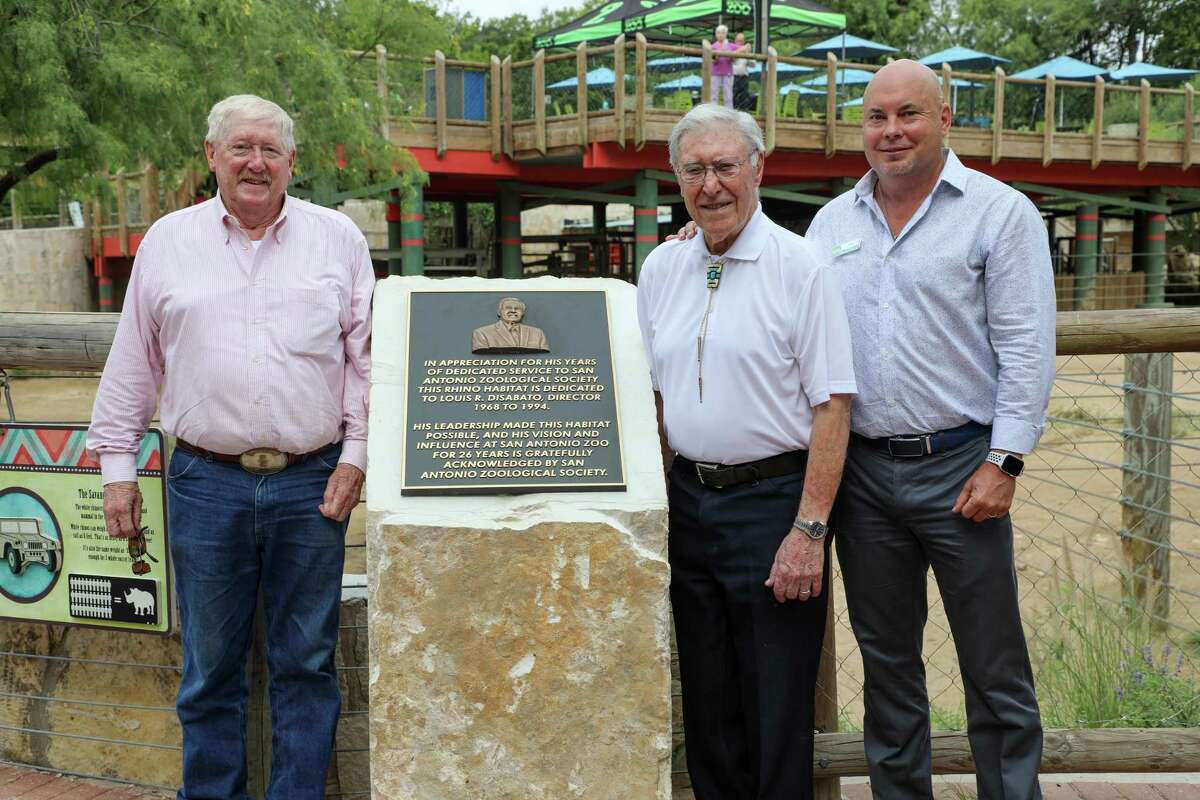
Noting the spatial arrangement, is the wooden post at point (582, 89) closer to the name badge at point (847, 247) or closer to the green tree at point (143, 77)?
the green tree at point (143, 77)

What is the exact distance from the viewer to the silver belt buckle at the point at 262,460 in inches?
130

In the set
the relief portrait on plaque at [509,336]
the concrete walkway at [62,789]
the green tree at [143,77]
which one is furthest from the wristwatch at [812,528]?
the green tree at [143,77]

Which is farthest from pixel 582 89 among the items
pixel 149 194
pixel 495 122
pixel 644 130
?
pixel 149 194

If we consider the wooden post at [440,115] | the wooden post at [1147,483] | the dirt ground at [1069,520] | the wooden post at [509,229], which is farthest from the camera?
the wooden post at [509,229]

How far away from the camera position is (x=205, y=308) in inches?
129

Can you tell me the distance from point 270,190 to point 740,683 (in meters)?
1.94

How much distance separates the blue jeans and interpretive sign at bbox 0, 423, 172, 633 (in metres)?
0.39

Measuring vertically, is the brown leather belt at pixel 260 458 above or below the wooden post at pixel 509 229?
below

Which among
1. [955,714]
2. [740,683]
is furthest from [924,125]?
[955,714]

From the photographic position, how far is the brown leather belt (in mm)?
3299

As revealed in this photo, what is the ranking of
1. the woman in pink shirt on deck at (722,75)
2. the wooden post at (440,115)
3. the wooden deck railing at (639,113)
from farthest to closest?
the wooden post at (440,115) < the wooden deck railing at (639,113) < the woman in pink shirt on deck at (722,75)

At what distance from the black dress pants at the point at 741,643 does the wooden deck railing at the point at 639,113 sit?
1395 cm

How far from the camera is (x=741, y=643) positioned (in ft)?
10.7

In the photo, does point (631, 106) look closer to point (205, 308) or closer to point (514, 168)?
point (514, 168)
